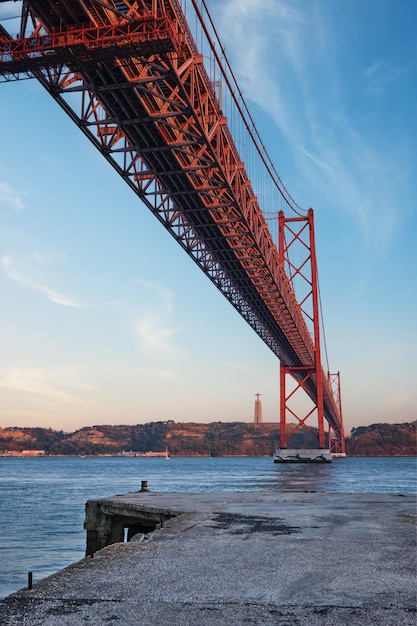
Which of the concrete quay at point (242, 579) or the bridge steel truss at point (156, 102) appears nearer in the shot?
the concrete quay at point (242, 579)

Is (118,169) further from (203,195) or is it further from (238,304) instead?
(238,304)

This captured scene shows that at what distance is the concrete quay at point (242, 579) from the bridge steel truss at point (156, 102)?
38.4 feet

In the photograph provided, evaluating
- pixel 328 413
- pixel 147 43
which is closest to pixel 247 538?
pixel 147 43

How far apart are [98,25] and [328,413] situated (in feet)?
281

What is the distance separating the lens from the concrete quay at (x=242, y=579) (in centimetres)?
479

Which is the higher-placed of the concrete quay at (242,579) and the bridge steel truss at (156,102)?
the bridge steel truss at (156,102)

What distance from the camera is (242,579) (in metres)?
5.97

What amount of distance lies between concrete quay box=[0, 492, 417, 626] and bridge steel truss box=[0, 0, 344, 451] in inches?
461

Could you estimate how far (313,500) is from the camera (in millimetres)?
14953

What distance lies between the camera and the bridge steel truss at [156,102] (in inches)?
626

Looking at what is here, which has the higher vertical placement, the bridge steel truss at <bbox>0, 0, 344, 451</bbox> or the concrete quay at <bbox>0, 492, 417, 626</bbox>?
the bridge steel truss at <bbox>0, 0, 344, 451</bbox>

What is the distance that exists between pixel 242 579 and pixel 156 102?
18.0 meters

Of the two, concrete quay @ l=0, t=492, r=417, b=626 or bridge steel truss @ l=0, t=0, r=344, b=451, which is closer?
concrete quay @ l=0, t=492, r=417, b=626

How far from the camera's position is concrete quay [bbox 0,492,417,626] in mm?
4785
